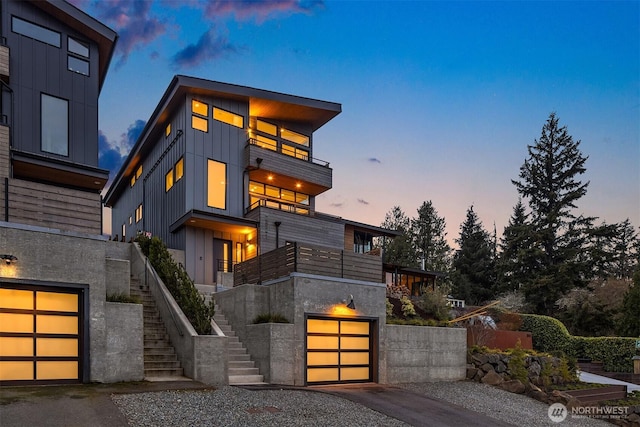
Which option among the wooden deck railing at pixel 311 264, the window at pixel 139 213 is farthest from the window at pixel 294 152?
the wooden deck railing at pixel 311 264

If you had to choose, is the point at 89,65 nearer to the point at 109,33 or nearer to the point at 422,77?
the point at 109,33

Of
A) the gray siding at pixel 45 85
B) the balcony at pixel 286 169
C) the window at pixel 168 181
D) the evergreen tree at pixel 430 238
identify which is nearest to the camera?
the gray siding at pixel 45 85

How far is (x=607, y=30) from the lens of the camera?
2577 centimetres

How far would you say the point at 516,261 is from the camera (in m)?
43.9

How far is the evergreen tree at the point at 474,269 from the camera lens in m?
49.2

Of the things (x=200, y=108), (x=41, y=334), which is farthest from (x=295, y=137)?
(x=41, y=334)

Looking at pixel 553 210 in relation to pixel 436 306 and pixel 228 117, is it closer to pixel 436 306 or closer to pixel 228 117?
pixel 436 306

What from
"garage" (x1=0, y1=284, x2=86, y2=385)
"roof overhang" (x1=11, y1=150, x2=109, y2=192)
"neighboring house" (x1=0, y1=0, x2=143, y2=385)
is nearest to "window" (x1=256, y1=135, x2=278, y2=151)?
"roof overhang" (x1=11, y1=150, x2=109, y2=192)

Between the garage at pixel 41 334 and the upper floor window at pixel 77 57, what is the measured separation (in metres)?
10.1

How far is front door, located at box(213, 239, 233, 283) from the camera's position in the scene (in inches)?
939

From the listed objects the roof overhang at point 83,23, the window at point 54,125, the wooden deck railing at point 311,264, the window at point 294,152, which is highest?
the roof overhang at point 83,23

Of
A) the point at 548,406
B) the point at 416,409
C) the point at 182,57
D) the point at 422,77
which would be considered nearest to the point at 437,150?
the point at 422,77

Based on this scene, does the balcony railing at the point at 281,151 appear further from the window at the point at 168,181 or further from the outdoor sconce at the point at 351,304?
the outdoor sconce at the point at 351,304

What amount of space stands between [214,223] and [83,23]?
375 inches
